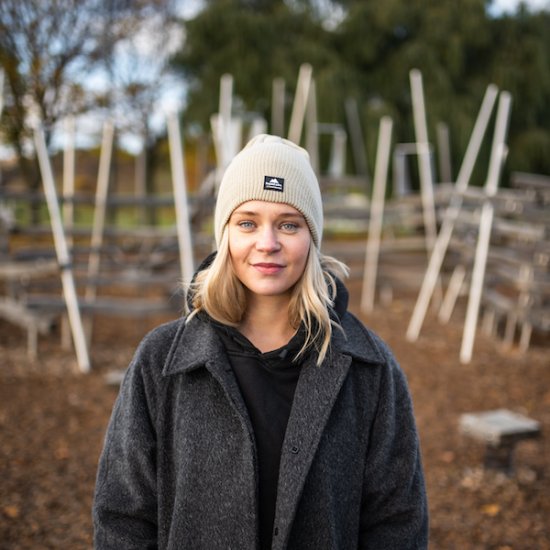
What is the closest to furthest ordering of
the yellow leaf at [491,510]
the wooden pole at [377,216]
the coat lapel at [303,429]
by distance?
the coat lapel at [303,429] → the yellow leaf at [491,510] → the wooden pole at [377,216]

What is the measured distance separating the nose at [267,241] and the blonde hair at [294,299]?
0.37ft

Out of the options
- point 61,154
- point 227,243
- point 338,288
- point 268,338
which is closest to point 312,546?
point 268,338

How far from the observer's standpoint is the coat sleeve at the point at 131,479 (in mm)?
1575

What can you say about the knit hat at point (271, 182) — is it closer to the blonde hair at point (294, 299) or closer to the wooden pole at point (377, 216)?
the blonde hair at point (294, 299)

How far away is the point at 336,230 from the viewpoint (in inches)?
677

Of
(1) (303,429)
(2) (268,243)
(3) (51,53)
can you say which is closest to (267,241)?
(2) (268,243)

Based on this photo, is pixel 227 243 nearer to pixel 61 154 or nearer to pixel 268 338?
pixel 268 338

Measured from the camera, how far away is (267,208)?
5.39ft

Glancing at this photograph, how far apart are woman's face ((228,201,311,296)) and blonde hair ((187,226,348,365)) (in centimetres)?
3

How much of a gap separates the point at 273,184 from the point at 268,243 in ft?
0.52

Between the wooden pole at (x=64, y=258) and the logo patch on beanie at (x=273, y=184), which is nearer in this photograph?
the logo patch on beanie at (x=273, y=184)

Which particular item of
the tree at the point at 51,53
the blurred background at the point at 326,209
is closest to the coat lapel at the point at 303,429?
the blurred background at the point at 326,209

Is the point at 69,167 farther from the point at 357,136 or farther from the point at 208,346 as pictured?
the point at 357,136

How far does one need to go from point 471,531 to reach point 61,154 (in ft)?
47.2
